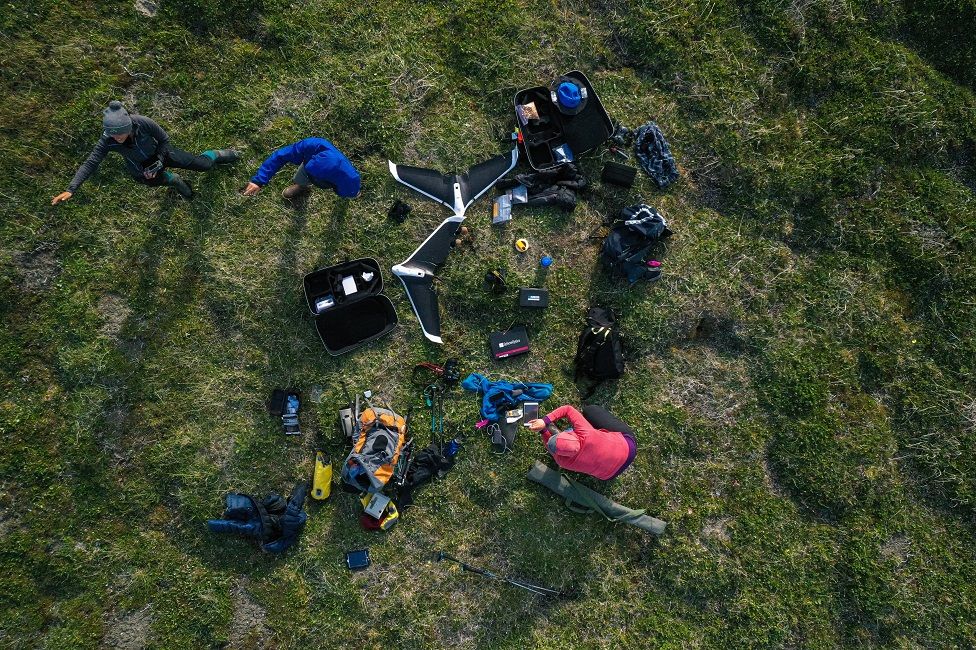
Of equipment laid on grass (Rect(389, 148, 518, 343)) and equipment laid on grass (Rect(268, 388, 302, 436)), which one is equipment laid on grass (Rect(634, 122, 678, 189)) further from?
equipment laid on grass (Rect(268, 388, 302, 436))

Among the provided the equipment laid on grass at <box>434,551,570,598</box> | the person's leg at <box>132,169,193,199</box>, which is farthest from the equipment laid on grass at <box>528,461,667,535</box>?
the person's leg at <box>132,169,193,199</box>

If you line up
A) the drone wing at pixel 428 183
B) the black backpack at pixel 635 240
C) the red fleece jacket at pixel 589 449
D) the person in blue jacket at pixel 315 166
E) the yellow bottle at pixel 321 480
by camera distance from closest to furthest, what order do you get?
the person in blue jacket at pixel 315 166, the red fleece jacket at pixel 589 449, the yellow bottle at pixel 321 480, the black backpack at pixel 635 240, the drone wing at pixel 428 183

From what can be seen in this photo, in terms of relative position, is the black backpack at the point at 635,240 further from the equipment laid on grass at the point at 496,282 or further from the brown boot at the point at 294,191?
the brown boot at the point at 294,191

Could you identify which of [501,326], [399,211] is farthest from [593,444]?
[399,211]

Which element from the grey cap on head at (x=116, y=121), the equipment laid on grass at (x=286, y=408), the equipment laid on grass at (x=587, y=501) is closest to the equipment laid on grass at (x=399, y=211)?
the equipment laid on grass at (x=286, y=408)

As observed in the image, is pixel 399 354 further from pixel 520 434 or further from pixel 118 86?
pixel 118 86

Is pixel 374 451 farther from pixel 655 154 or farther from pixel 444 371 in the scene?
pixel 655 154

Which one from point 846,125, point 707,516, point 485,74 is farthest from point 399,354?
point 846,125

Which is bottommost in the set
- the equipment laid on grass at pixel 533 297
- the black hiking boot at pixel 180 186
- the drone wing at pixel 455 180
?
the equipment laid on grass at pixel 533 297
